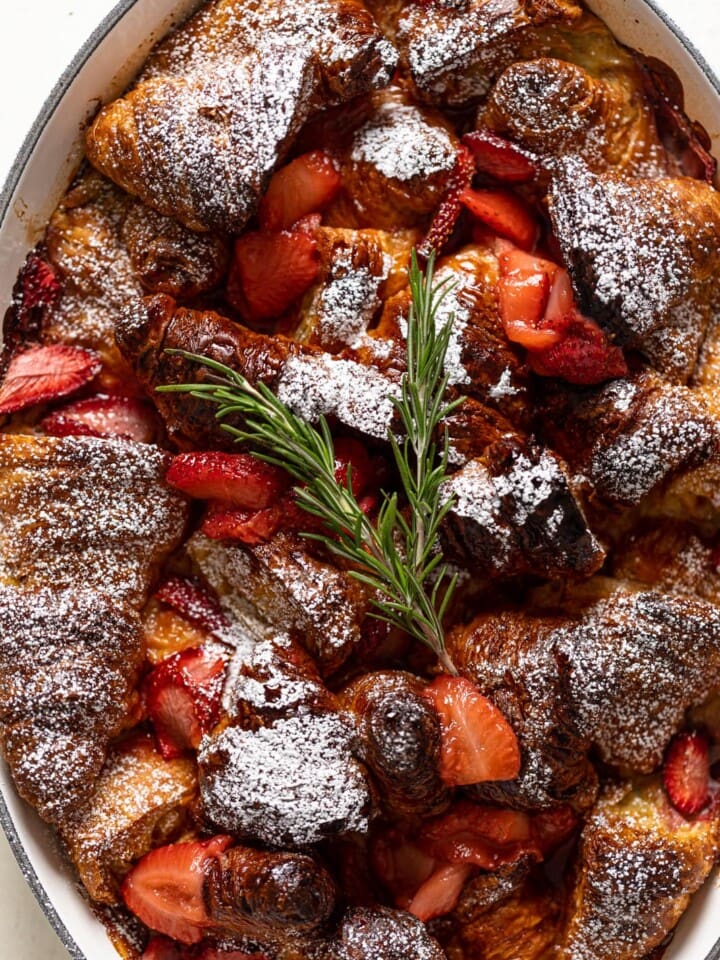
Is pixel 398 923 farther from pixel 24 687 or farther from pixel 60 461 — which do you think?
pixel 60 461

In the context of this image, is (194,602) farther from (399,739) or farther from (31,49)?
(31,49)

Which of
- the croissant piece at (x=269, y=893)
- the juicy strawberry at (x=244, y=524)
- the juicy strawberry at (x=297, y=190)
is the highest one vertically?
the juicy strawberry at (x=297, y=190)

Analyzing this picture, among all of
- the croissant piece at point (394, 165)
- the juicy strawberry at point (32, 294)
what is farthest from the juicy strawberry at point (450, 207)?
the juicy strawberry at point (32, 294)

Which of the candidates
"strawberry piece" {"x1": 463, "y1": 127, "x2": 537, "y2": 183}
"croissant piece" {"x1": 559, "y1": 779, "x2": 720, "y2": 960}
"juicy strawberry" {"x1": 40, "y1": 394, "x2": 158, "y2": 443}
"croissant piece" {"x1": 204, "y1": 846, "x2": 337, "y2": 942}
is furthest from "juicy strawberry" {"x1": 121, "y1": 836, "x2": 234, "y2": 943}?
"strawberry piece" {"x1": 463, "y1": 127, "x2": 537, "y2": 183}

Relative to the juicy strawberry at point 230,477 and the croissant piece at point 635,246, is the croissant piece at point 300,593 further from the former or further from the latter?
the croissant piece at point 635,246

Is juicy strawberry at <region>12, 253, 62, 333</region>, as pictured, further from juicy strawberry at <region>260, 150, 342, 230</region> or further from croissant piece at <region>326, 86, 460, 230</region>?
croissant piece at <region>326, 86, 460, 230</region>

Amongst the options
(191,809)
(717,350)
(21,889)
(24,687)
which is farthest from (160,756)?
(717,350)

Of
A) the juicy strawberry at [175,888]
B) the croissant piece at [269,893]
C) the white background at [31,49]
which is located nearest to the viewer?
the croissant piece at [269,893]

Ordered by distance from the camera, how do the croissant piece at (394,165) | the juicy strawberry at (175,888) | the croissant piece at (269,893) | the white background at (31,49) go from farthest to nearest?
the white background at (31,49) < the croissant piece at (394,165) < the juicy strawberry at (175,888) < the croissant piece at (269,893)
